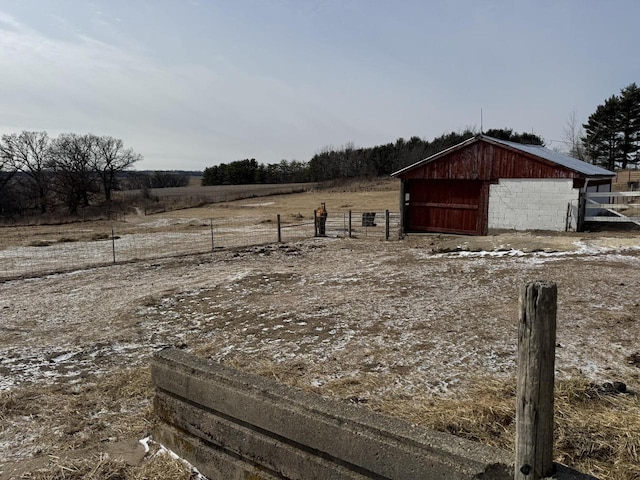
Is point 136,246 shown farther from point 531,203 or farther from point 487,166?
point 531,203

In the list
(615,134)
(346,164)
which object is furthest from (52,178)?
(615,134)

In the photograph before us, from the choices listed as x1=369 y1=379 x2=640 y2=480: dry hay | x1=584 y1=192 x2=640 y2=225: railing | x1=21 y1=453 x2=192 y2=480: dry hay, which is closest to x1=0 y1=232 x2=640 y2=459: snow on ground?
x1=369 y1=379 x2=640 y2=480: dry hay

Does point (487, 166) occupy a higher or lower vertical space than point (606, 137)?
lower

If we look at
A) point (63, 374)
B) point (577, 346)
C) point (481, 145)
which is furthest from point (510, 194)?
point (63, 374)

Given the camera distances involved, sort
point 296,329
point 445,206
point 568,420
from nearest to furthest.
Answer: point 568,420
point 296,329
point 445,206

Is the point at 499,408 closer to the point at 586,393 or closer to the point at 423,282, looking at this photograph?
the point at 586,393

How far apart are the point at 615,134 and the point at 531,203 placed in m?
53.5

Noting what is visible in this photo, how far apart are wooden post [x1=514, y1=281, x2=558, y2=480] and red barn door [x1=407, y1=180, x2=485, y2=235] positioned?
16.1 metres

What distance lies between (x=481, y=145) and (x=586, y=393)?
14.2m

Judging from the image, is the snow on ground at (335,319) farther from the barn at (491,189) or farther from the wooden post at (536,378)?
the barn at (491,189)

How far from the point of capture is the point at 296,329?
23.3ft

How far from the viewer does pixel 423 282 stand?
398 inches

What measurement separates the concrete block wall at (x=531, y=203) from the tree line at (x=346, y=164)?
156 feet

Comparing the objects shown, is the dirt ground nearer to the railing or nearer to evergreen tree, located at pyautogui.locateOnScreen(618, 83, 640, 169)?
the railing
